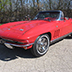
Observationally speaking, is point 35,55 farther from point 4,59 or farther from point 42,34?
point 4,59

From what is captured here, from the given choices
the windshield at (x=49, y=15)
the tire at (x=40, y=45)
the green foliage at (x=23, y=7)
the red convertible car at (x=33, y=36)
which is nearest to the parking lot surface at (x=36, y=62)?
the tire at (x=40, y=45)

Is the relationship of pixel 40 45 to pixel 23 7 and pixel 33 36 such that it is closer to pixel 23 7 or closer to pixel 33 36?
pixel 33 36

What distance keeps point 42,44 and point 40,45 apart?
0.28 ft

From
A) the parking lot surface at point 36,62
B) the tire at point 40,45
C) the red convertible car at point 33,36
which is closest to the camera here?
the parking lot surface at point 36,62

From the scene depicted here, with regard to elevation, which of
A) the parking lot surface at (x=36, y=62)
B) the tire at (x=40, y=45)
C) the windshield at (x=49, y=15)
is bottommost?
the parking lot surface at (x=36, y=62)

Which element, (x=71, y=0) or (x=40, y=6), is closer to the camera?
(x=71, y=0)

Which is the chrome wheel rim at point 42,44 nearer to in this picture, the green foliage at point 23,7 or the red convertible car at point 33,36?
the red convertible car at point 33,36

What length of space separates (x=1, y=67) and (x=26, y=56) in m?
0.89

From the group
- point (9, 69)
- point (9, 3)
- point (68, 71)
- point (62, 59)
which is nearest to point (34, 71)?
point (9, 69)

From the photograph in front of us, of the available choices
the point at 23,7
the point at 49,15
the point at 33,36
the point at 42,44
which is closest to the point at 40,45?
the point at 42,44

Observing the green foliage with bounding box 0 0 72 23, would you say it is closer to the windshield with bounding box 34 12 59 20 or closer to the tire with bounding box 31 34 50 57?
the windshield with bounding box 34 12 59 20

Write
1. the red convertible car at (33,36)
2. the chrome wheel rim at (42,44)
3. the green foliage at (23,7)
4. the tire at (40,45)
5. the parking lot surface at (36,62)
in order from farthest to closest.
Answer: the green foliage at (23,7), the chrome wheel rim at (42,44), the tire at (40,45), the red convertible car at (33,36), the parking lot surface at (36,62)

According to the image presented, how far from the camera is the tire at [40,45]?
9.23ft

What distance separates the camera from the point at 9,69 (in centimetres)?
244
